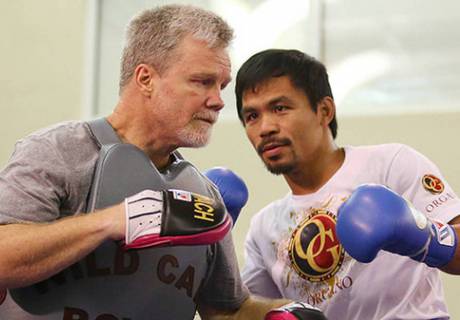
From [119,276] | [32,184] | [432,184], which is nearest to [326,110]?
[432,184]

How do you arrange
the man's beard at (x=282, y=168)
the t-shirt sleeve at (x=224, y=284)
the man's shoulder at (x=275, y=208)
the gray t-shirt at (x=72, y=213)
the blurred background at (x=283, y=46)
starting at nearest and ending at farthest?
1. the gray t-shirt at (x=72, y=213)
2. the t-shirt sleeve at (x=224, y=284)
3. the man's beard at (x=282, y=168)
4. the man's shoulder at (x=275, y=208)
5. the blurred background at (x=283, y=46)

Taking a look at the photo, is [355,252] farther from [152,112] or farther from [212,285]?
[152,112]

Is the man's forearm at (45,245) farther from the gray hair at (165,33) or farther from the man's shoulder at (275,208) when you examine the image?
the man's shoulder at (275,208)

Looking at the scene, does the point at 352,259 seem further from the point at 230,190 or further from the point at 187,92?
the point at 187,92

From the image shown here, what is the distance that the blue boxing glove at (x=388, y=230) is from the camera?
1837 mm

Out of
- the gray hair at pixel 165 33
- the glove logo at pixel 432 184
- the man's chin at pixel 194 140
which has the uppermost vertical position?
the gray hair at pixel 165 33

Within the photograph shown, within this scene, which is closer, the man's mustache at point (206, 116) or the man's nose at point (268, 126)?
the man's mustache at point (206, 116)

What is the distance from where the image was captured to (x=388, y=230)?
1.83 meters

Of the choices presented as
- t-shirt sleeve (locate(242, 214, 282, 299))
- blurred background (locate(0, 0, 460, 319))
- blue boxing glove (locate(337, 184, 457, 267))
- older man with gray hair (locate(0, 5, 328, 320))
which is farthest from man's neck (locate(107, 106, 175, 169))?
blurred background (locate(0, 0, 460, 319))

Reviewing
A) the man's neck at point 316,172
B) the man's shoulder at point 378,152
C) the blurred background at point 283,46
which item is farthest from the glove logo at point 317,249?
the blurred background at point 283,46

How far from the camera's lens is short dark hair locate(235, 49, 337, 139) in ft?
8.11

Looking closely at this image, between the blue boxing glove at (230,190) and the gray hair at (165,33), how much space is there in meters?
0.73

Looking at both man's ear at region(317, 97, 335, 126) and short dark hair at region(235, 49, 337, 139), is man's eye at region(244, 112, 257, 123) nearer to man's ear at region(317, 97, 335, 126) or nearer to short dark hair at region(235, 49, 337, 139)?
short dark hair at region(235, 49, 337, 139)

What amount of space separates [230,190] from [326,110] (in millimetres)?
449
